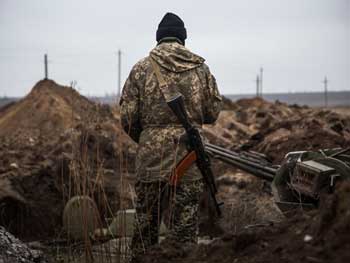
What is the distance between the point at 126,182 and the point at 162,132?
3.19 ft

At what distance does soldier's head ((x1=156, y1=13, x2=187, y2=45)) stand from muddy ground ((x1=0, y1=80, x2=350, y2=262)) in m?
0.88

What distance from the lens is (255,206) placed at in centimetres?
865

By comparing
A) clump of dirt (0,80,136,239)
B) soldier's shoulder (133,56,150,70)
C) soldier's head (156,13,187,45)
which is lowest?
clump of dirt (0,80,136,239)

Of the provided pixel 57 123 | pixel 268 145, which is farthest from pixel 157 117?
pixel 57 123

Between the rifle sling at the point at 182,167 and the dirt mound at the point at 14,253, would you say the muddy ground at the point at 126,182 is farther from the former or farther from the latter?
the dirt mound at the point at 14,253

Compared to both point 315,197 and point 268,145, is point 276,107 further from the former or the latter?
point 315,197

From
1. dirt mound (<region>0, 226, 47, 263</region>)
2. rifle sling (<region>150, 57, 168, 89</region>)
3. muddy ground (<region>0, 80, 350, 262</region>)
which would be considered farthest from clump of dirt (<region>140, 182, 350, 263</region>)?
dirt mound (<region>0, 226, 47, 263</region>)

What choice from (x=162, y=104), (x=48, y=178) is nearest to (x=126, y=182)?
(x=162, y=104)

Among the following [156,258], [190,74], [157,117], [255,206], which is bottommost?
[255,206]

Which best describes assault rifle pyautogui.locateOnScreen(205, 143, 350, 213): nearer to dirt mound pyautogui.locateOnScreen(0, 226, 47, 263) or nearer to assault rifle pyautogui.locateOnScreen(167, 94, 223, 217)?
assault rifle pyautogui.locateOnScreen(167, 94, 223, 217)

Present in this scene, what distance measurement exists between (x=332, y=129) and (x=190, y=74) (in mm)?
6443

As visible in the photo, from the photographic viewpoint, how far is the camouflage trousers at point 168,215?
511cm

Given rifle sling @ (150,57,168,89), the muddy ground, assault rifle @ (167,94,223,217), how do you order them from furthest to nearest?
rifle sling @ (150,57,168,89) → assault rifle @ (167,94,223,217) → the muddy ground

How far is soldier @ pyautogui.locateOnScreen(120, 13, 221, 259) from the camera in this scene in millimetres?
5094
